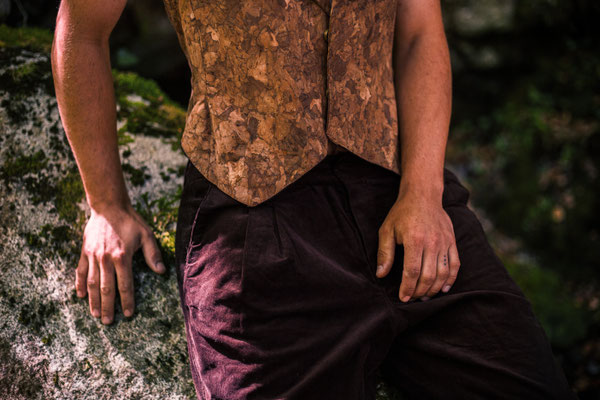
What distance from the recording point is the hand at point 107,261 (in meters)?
1.53

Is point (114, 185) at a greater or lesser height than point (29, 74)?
lesser

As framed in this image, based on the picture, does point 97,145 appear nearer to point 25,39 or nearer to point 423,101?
point 423,101

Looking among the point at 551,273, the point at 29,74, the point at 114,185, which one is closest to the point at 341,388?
the point at 114,185

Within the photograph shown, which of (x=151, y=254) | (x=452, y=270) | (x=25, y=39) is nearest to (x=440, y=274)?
(x=452, y=270)

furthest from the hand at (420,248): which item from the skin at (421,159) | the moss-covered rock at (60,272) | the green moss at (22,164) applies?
the green moss at (22,164)

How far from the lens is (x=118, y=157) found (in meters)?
1.59

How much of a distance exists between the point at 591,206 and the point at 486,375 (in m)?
4.29

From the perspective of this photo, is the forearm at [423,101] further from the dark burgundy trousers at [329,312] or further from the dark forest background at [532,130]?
the dark forest background at [532,130]

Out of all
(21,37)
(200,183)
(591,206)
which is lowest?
(591,206)

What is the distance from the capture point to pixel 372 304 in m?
1.32

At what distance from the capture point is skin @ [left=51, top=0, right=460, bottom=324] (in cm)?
137

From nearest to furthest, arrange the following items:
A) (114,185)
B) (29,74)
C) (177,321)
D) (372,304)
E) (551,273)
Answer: (372,304) → (114,185) → (177,321) → (29,74) → (551,273)

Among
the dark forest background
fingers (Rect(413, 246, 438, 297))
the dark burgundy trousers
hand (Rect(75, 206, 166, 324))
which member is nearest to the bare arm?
hand (Rect(75, 206, 166, 324))

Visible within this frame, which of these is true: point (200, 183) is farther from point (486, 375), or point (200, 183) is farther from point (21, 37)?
point (21, 37)
